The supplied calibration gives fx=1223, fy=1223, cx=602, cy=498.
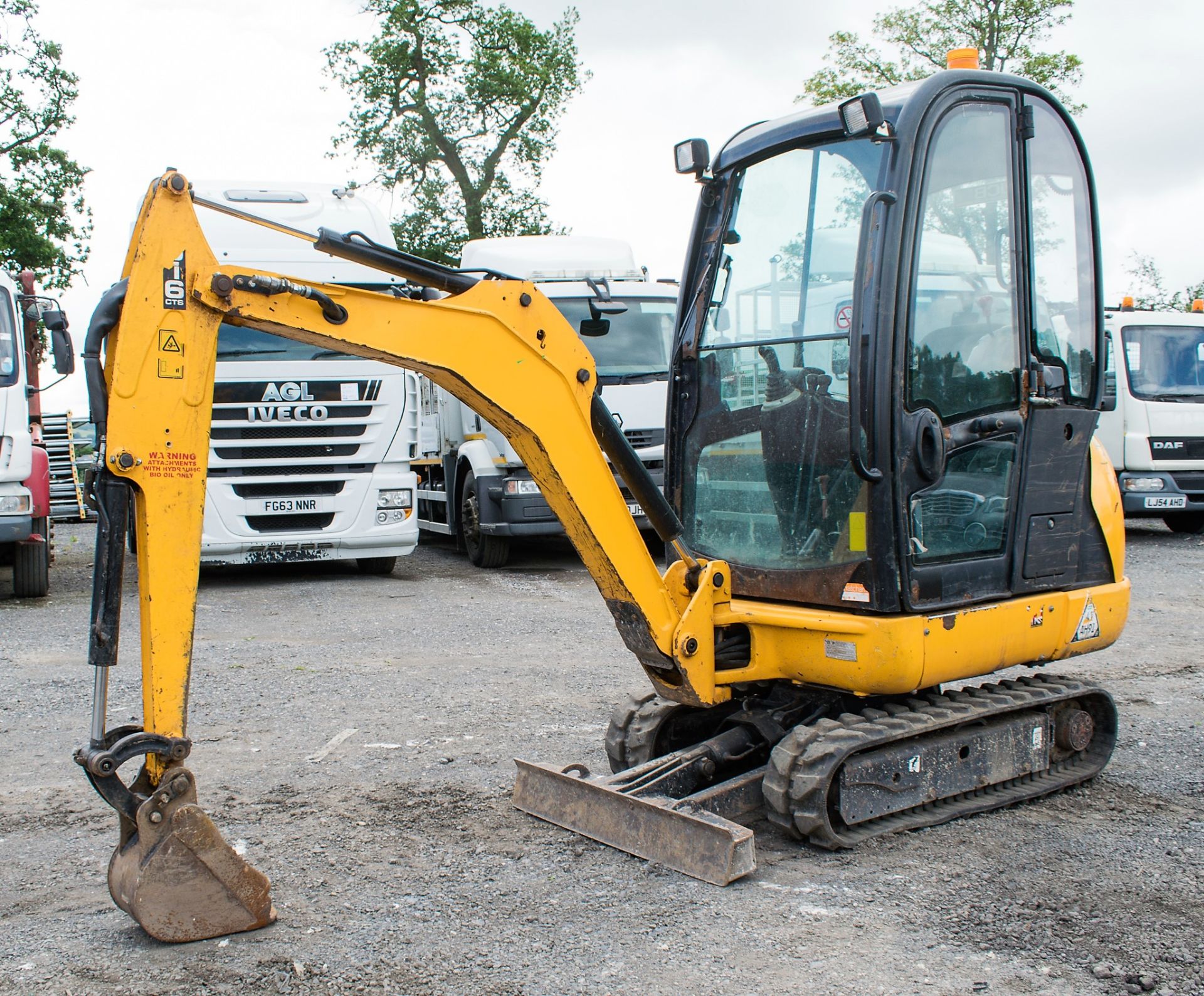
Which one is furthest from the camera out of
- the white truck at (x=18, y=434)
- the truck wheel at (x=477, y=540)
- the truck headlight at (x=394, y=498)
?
the truck wheel at (x=477, y=540)

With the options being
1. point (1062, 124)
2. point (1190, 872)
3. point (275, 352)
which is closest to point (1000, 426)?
point (1062, 124)

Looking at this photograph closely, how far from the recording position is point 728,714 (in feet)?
16.3

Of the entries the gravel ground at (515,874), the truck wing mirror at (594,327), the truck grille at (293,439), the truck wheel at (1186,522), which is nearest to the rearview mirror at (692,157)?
the truck wing mirror at (594,327)

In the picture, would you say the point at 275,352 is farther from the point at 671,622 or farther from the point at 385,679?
the point at 671,622

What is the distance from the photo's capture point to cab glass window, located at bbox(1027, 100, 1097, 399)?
4.71 metres

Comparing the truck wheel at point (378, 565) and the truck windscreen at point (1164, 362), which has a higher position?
the truck windscreen at point (1164, 362)

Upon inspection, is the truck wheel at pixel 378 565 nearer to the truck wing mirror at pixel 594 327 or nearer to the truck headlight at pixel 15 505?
the truck headlight at pixel 15 505

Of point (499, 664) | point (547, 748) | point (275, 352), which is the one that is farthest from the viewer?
point (275, 352)

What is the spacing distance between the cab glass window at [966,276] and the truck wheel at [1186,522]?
11443 mm

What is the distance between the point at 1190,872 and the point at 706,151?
3122mm

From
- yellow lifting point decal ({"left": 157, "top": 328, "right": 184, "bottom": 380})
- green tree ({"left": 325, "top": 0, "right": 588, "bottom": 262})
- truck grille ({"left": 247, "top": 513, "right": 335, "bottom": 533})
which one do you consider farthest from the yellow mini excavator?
green tree ({"left": 325, "top": 0, "right": 588, "bottom": 262})

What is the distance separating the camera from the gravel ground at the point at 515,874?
333 cm

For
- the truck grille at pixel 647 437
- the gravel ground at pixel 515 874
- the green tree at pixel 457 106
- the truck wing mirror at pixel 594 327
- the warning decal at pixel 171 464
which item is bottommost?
the gravel ground at pixel 515 874

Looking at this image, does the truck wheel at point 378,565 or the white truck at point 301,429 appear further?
the truck wheel at point 378,565
